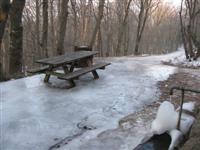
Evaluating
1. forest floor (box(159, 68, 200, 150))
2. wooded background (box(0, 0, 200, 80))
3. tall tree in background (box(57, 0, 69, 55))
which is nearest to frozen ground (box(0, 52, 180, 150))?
forest floor (box(159, 68, 200, 150))

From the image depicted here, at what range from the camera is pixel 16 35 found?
8.65 meters

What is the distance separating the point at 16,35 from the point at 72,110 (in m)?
3.83

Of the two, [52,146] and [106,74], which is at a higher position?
A: [106,74]

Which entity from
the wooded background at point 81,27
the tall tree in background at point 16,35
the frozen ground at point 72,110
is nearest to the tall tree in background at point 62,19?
the wooded background at point 81,27

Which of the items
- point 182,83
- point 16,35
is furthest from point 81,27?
point 182,83

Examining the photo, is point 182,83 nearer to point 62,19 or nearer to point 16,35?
point 16,35

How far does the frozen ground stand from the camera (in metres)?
4.52

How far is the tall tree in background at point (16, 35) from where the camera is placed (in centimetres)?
852

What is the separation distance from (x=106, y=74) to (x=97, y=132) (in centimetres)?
420

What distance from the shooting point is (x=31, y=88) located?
7.14 metres

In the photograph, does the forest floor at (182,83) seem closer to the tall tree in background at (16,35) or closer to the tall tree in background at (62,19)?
the tall tree in background at (16,35)

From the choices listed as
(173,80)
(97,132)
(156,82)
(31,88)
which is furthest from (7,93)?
(173,80)

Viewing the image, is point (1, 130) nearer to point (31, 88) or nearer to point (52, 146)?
point (52, 146)

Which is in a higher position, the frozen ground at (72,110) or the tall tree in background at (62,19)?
Result: the tall tree in background at (62,19)
